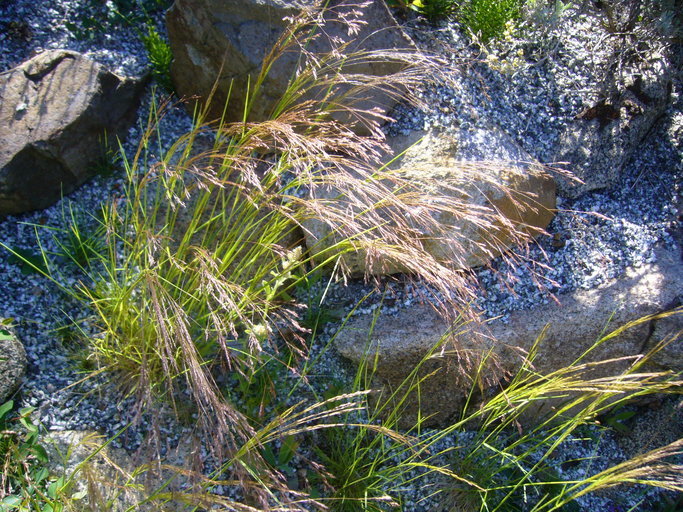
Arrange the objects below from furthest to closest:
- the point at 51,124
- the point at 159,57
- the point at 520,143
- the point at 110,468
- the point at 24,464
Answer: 1. the point at 520,143
2. the point at 159,57
3. the point at 51,124
4. the point at 110,468
5. the point at 24,464

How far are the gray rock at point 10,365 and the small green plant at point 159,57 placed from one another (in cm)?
146

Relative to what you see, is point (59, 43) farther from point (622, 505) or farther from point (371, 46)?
point (622, 505)

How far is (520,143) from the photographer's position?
3023mm

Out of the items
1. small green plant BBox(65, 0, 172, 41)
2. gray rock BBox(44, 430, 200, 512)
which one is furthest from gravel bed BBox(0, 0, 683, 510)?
gray rock BBox(44, 430, 200, 512)

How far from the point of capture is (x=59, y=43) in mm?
2982

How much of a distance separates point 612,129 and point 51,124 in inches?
109

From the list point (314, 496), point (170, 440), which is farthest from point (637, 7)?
point (170, 440)

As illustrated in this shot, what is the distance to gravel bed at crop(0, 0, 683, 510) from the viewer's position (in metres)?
2.46

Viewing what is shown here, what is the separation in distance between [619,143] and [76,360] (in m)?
2.82

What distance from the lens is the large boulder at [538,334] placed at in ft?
8.34

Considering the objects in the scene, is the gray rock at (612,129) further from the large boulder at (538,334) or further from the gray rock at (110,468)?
the gray rock at (110,468)

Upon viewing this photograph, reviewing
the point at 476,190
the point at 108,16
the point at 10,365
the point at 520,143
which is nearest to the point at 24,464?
the point at 10,365

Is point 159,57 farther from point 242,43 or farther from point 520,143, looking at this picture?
point 520,143

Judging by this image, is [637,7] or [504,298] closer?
[504,298]
